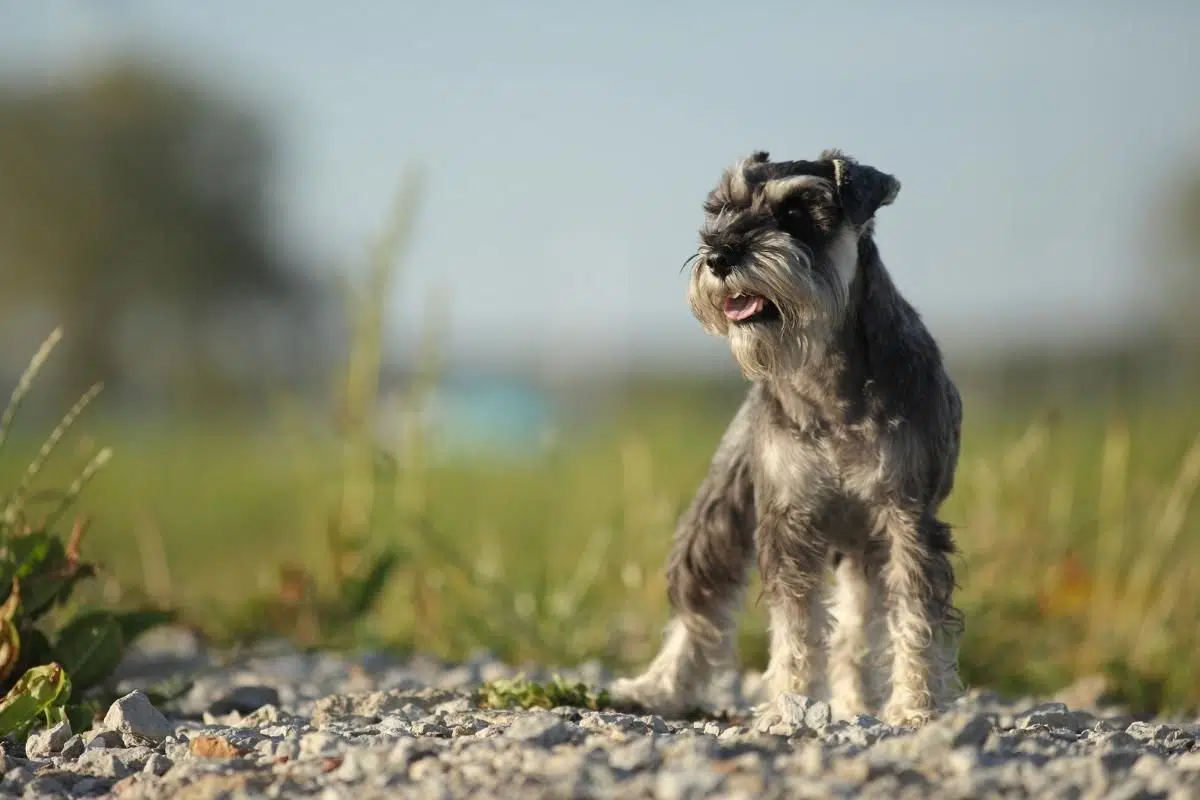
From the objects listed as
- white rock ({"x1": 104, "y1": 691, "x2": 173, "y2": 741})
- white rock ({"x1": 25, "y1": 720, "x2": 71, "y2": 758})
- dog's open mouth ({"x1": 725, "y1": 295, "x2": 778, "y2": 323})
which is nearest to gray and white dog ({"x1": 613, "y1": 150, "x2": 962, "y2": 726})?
dog's open mouth ({"x1": 725, "y1": 295, "x2": 778, "y2": 323})

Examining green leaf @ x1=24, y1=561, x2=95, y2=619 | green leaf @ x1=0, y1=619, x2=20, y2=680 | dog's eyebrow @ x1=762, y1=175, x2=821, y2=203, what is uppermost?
dog's eyebrow @ x1=762, y1=175, x2=821, y2=203

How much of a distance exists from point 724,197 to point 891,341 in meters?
0.76

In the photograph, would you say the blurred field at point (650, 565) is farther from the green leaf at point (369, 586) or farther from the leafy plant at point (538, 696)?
the leafy plant at point (538, 696)

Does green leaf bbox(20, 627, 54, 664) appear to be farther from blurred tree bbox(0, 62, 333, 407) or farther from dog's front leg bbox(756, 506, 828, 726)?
blurred tree bbox(0, 62, 333, 407)

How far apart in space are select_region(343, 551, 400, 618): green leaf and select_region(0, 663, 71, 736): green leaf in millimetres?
2318

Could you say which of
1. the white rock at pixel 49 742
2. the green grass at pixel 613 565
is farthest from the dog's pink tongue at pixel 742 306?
the white rock at pixel 49 742

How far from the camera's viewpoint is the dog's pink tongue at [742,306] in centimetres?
456

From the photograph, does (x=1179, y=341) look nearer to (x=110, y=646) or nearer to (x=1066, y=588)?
(x=1066, y=588)

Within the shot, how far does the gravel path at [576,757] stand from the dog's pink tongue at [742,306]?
4.24 feet

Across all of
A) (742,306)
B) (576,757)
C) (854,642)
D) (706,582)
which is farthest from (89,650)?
(854,642)

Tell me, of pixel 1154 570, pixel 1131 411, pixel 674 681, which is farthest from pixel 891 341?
pixel 1131 411

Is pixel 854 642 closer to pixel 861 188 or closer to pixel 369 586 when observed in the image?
pixel 861 188

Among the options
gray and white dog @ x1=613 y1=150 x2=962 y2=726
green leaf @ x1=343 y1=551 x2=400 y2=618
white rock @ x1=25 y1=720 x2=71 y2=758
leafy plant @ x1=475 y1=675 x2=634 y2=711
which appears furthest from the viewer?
green leaf @ x1=343 y1=551 x2=400 y2=618

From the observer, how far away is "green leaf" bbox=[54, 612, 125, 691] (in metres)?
5.21
